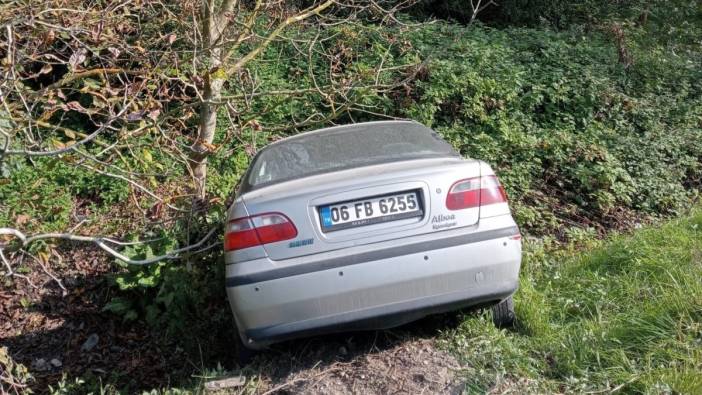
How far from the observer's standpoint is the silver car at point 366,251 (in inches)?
124

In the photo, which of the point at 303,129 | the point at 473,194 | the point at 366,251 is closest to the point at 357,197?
the point at 366,251

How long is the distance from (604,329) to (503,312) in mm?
577

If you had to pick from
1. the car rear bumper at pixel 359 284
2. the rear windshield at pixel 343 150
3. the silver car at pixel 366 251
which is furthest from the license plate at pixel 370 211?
the rear windshield at pixel 343 150

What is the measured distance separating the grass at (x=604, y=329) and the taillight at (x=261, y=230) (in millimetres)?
1175

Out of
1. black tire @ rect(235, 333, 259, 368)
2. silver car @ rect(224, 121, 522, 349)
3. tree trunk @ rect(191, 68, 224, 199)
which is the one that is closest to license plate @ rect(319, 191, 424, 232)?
silver car @ rect(224, 121, 522, 349)

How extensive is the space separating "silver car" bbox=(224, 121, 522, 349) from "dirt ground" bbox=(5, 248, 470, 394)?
0.30 meters

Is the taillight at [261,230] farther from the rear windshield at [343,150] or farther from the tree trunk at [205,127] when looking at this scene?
the tree trunk at [205,127]

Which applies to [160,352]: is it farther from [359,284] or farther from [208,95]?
[359,284]

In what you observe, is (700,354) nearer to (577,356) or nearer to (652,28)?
(577,356)

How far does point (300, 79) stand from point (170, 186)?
3378 millimetres

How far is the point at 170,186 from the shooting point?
5859mm

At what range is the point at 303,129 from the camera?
7.58 meters

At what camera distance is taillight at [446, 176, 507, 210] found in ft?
10.9

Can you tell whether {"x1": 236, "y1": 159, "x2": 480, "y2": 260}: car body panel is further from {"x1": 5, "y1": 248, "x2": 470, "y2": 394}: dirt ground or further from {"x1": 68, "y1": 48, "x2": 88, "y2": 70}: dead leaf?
{"x1": 68, "y1": 48, "x2": 88, "y2": 70}: dead leaf
